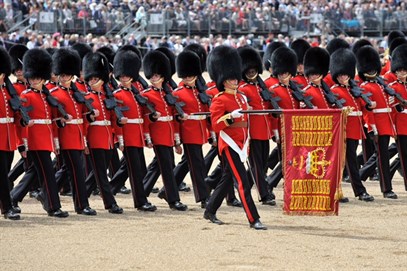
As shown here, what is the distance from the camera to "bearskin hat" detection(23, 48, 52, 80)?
9.08m

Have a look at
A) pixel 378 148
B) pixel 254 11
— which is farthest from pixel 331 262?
pixel 254 11

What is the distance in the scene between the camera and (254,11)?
2497 centimetres

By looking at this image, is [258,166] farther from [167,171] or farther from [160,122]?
[160,122]

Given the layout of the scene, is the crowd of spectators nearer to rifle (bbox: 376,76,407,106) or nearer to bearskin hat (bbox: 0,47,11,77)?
rifle (bbox: 376,76,407,106)

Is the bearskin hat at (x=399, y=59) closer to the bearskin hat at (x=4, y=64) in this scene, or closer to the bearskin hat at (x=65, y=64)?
the bearskin hat at (x=65, y=64)

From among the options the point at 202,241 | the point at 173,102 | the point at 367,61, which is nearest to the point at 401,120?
the point at 367,61

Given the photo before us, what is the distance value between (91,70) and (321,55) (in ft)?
6.74

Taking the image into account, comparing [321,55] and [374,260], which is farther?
[321,55]

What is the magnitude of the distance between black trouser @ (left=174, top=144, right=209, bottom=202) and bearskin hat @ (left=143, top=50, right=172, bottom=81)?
636mm

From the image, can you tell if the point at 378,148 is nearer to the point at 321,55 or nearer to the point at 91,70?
the point at 321,55

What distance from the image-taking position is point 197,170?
953 cm

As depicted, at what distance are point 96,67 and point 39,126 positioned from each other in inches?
33.7

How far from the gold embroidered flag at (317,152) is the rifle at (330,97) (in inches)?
54.8

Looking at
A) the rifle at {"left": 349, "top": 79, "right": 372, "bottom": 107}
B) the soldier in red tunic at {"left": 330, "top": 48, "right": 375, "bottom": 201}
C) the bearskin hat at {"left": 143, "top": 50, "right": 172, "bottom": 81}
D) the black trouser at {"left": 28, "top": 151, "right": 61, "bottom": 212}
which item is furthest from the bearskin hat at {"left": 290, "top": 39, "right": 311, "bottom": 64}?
the black trouser at {"left": 28, "top": 151, "right": 61, "bottom": 212}
